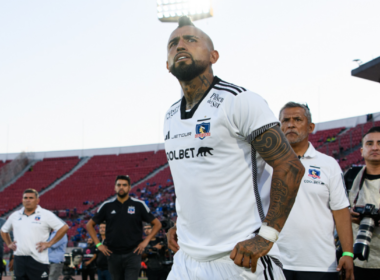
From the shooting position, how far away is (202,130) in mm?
1976

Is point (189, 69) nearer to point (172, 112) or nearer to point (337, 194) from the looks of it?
point (172, 112)

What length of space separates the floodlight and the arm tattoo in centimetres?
1090

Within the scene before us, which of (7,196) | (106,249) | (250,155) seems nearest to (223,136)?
(250,155)

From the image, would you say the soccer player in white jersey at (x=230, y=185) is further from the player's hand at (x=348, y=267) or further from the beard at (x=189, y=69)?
the player's hand at (x=348, y=267)

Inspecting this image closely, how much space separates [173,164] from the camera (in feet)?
7.02

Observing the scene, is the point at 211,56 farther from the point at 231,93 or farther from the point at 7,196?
the point at 7,196

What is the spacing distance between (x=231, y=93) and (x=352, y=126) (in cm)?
2703

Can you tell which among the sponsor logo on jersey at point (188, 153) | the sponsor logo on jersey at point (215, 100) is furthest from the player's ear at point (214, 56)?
the sponsor logo on jersey at point (188, 153)

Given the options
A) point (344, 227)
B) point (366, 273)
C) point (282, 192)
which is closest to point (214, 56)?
point (282, 192)

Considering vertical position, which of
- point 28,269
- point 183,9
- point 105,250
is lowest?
point 28,269

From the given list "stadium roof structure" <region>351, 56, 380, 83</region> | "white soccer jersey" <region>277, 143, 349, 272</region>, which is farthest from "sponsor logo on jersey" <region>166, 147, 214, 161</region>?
"stadium roof structure" <region>351, 56, 380, 83</region>

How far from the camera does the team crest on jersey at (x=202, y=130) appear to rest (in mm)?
1952

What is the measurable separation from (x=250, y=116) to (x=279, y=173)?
0.30 metres

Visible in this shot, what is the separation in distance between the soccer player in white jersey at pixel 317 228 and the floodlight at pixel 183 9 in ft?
32.3
